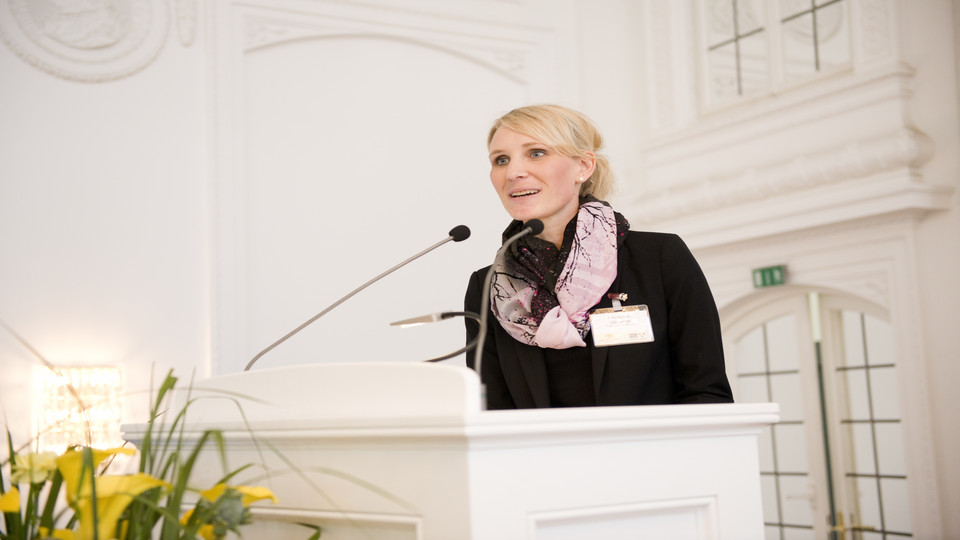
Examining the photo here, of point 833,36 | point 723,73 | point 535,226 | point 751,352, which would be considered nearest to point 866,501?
point 751,352

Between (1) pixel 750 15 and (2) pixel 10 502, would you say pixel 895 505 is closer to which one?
(1) pixel 750 15

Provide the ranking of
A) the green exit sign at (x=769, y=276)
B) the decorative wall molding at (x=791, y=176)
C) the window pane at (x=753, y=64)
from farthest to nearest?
the window pane at (x=753, y=64), the green exit sign at (x=769, y=276), the decorative wall molding at (x=791, y=176)

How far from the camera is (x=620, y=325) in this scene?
2080 millimetres

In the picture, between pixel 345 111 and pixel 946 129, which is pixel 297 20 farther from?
pixel 946 129

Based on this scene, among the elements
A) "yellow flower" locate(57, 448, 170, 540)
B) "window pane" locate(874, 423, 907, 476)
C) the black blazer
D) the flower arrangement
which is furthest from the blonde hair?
"window pane" locate(874, 423, 907, 476)

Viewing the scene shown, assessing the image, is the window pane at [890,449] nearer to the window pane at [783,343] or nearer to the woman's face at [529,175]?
the window pane at [783,343]

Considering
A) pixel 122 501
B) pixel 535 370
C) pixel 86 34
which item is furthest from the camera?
pixel 86 34

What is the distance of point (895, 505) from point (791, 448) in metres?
0.72

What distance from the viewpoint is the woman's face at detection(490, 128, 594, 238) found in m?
2.37

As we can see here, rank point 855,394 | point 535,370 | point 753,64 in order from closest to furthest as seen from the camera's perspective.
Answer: point 535,370
point 855,394
point 753,64

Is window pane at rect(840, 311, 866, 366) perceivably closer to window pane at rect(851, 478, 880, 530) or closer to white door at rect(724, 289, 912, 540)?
white door at rect(724, 289, 912, 540)

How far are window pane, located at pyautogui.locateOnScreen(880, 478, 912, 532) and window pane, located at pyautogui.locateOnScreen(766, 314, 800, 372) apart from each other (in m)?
0.86

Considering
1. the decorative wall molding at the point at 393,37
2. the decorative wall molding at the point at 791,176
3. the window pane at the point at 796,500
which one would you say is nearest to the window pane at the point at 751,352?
the window pane at the point at 796,500

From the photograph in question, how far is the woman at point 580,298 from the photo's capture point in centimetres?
208
